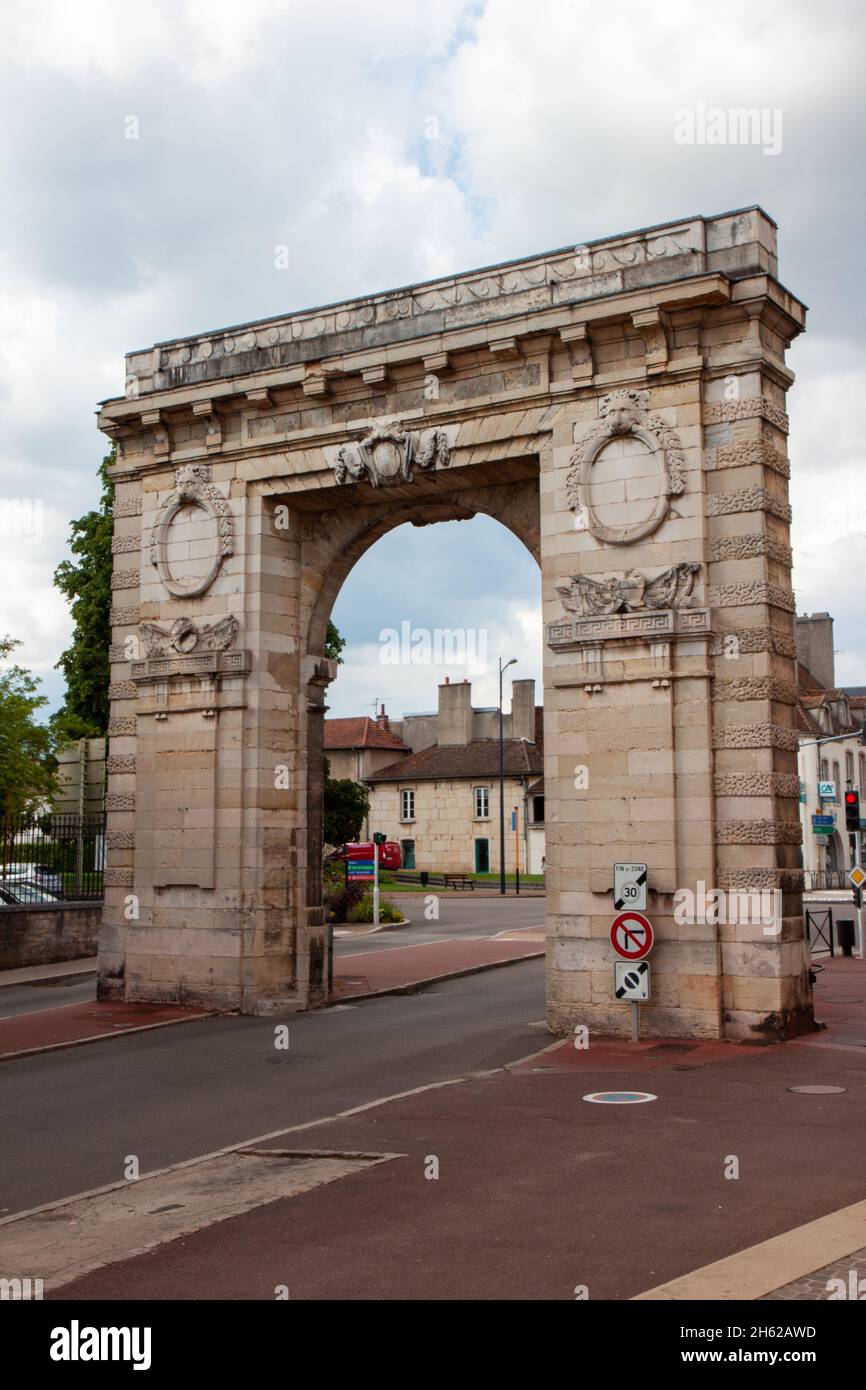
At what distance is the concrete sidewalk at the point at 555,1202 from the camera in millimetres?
6461

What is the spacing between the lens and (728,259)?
14977 mm

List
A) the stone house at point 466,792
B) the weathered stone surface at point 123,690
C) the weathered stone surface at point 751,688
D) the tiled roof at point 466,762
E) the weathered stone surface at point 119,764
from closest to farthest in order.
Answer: the weathered stone surface at point 751,688
the weathered stone surface at point 119,764
the weathered stone surface at point 123,690
the stone house at point 466,792
the tiled roof at point 466,762

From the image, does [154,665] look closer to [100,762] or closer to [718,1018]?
[100,762]

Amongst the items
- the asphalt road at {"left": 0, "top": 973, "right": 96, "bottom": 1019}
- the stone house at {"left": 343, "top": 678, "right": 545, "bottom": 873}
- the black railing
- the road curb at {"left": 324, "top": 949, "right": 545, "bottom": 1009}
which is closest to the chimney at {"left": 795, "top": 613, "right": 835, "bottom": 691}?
the black railing

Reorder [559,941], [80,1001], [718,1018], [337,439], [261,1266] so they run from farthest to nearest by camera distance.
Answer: [80,1001] → [337,439] → [559,941] → [718,1018] → [261,1266]

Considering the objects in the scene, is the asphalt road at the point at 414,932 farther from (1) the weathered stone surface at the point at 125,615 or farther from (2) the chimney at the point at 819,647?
(2) the chimney at the point at 819,647

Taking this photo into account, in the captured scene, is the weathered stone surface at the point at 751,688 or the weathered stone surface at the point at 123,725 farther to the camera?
the weathered stone surface at the point at 123,725

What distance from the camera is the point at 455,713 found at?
72.4 metres

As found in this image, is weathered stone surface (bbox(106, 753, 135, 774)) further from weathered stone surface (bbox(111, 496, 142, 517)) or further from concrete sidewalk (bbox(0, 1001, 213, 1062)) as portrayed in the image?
weathered stone surface (bbox(111, 496, 142, 517))

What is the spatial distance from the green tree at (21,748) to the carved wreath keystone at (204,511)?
12.8m

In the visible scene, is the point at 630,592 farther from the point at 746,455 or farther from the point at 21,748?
the point at 21,748

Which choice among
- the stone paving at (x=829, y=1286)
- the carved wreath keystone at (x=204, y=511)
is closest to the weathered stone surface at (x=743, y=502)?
the carved wreath keystone at (x=204, y=511)

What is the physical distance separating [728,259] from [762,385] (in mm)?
1524

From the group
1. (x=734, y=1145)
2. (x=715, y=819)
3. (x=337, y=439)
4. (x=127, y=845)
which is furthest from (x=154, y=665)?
(x=734, y=1145)
